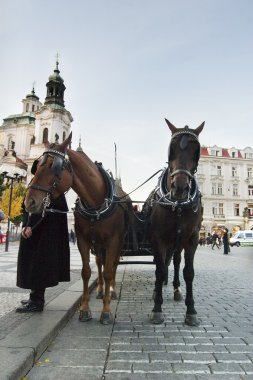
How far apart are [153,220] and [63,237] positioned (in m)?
1.37

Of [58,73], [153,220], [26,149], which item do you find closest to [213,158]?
[58,73]

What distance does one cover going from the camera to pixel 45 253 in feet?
15.6

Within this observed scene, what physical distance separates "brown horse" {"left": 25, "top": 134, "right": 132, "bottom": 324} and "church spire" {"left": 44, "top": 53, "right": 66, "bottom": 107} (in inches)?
2232

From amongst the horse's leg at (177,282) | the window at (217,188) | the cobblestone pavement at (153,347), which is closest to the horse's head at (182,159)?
the cobblestone pavement at (153,347)

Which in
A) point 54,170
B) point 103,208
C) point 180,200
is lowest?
point 103,208

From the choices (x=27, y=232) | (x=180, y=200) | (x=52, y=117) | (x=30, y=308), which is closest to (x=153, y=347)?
(x=180, y=200)

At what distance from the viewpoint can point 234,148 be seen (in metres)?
69.4

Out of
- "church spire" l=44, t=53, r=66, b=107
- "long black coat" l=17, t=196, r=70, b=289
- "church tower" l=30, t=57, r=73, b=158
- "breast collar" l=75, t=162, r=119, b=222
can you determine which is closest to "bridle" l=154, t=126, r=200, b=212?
"breast collar" l=75, t=162, r=119, b=222

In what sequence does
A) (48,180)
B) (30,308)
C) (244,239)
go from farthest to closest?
(244,239) → (30,308) → (48,180)

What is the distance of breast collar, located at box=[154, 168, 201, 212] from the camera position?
448 centimetres

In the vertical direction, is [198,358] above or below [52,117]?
below

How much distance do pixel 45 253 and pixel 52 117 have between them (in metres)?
58.7

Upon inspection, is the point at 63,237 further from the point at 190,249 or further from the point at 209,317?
the point at 209,317

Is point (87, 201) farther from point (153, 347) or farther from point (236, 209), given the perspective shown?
point (236, 209)
